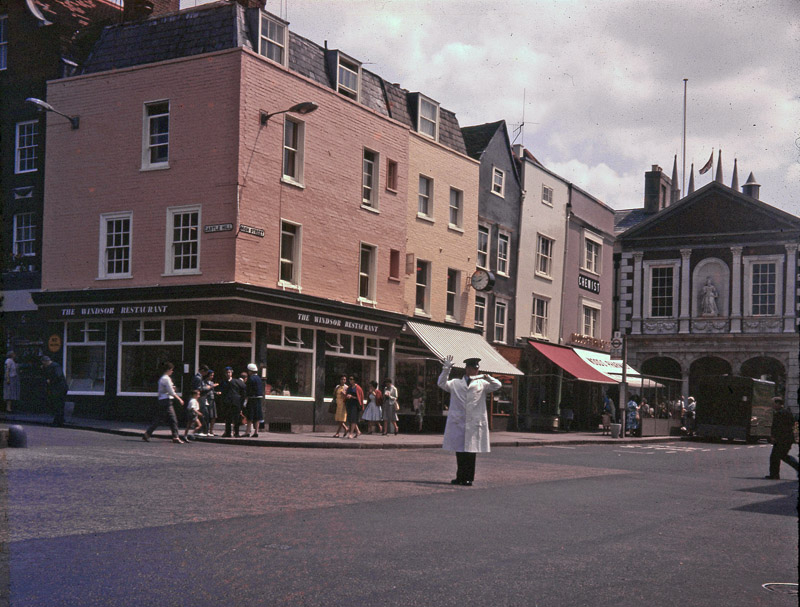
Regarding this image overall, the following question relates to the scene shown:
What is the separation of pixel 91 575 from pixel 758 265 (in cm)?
5466

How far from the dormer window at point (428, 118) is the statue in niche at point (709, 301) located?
27677 millimetres

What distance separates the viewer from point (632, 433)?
39.2 meters

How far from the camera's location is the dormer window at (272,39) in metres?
27.2

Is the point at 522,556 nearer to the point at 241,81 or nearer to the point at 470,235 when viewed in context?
the point at 241,81

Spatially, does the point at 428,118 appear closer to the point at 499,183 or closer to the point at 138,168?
the point at 499,183

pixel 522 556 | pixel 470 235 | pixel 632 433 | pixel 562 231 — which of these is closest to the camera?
pixel 522 556

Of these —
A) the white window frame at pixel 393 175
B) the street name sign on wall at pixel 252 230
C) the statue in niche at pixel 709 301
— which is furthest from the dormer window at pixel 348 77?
the statue in niche at pixel 709 301

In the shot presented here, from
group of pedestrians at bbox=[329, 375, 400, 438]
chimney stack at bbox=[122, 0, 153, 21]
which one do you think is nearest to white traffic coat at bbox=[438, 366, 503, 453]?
group of pedestrians at bbox=[329, 375, 400, 438]

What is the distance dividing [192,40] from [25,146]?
6641mm

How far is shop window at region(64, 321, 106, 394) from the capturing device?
27109 millimetres

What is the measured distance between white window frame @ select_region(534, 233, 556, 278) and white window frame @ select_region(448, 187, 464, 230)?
21.7 ft

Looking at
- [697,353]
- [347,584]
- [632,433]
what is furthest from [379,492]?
[697,353]

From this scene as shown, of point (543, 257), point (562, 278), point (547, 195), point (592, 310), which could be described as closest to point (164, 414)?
point (543, 257)

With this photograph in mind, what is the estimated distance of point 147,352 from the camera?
26500mm
